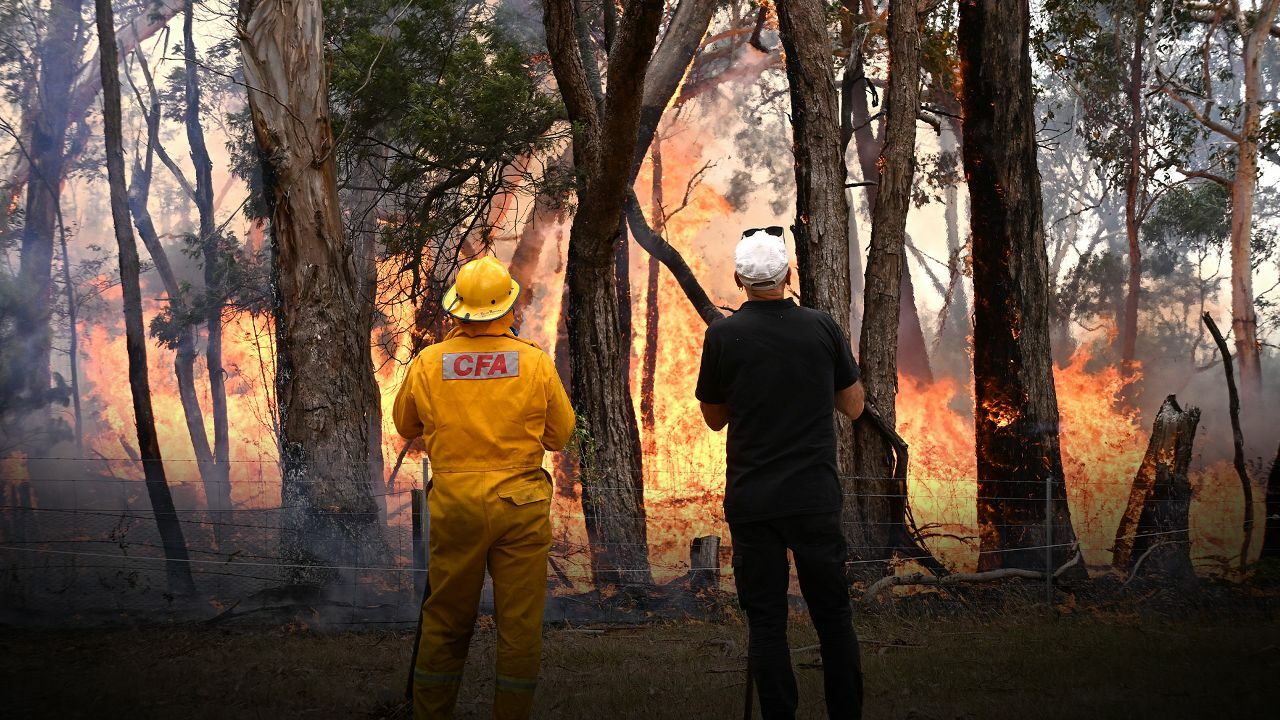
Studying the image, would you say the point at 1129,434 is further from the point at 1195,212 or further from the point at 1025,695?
the point at 1025,695

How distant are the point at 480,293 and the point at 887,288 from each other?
19.8 feet

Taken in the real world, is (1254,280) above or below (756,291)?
above

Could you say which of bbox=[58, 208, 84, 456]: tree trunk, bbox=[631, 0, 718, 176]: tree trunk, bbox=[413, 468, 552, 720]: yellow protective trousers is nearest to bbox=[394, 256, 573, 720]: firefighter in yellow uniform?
bbox=[413, 468, 552, 720]: yellow protective trousers

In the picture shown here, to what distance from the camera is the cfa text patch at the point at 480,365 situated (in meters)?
4.04

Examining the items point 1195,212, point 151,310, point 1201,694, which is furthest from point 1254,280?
point 151,310

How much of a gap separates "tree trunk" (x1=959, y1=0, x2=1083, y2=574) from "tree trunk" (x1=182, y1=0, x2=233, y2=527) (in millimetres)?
13718

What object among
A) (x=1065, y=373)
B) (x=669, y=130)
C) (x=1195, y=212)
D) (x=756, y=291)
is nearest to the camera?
(x=756, y=291)

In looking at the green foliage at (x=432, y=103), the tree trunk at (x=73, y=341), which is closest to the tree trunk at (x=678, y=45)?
the green foliage at (x=432, y=103)

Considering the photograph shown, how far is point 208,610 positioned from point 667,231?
1892cm

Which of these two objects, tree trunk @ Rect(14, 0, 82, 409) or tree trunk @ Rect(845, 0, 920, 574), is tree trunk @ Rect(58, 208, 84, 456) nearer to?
tree trunk @ Rect(14, 0, 82, 409)

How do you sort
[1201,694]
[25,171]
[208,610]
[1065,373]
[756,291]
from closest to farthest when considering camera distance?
[756,291]
[1201,694]
[208,610]
[25,171]
[1065,373]

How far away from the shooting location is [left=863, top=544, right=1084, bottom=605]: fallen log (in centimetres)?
760

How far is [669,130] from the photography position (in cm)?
2439

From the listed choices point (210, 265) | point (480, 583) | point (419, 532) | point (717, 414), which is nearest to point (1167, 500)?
point (419, 532)
